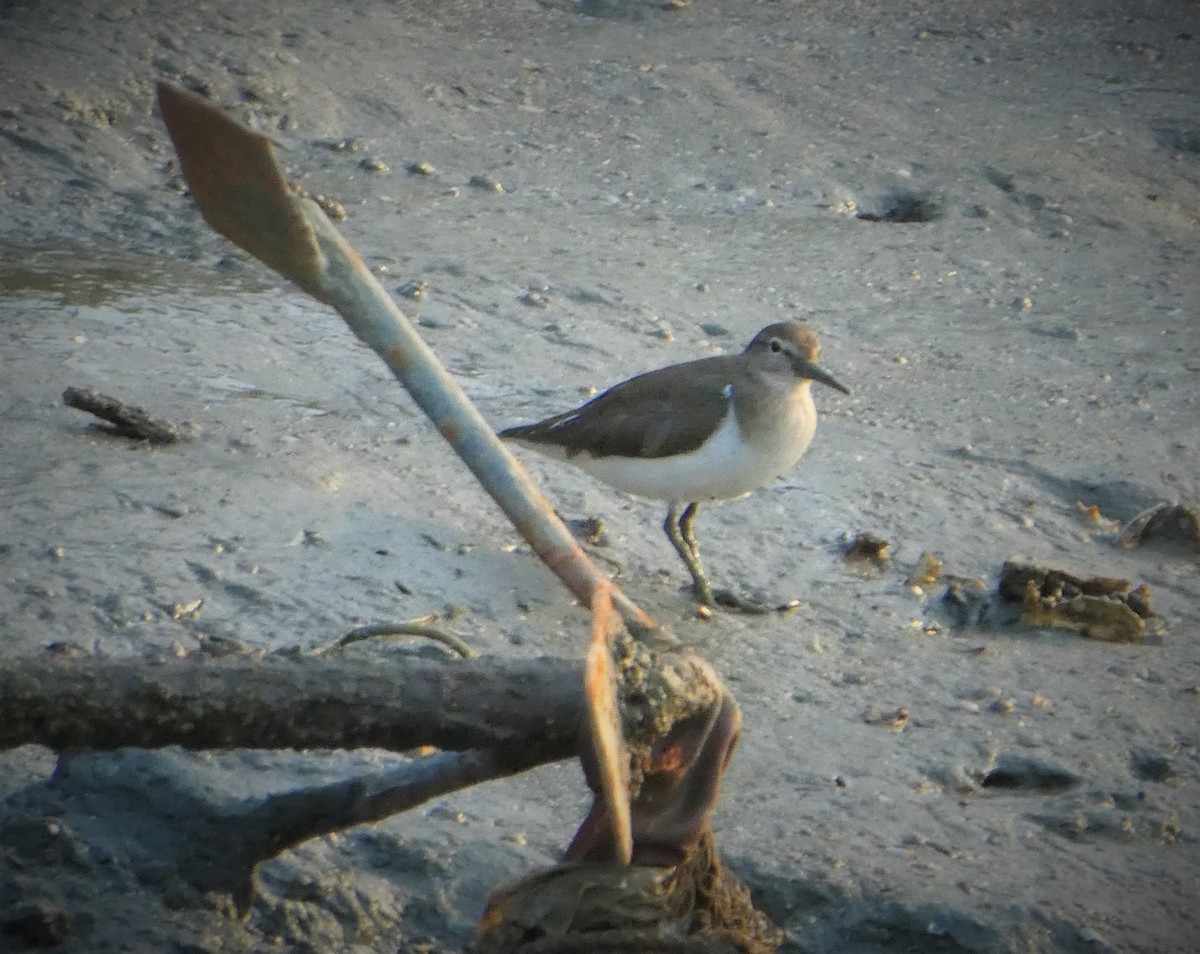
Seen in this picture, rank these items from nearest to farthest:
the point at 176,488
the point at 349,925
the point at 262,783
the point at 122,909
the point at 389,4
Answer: the point at 122,909 < the point at 349,925 < the point at 262,783 < the point at 176,488 < the point at 389,4

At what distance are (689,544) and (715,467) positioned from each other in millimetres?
305

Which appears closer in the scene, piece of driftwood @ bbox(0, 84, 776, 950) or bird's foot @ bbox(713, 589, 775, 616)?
piece of driftwood @ bbox(0, 84, 776, 950)

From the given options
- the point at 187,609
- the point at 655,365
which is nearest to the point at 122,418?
the point at 187,609

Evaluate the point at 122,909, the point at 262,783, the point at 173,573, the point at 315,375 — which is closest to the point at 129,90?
the point at 315,375

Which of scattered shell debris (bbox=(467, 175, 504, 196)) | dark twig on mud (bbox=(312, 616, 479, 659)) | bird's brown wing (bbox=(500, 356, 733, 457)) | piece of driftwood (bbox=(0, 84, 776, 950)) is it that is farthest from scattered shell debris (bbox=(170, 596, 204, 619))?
Answer: scattered shell debris (bbox=(467, 175, 504, 196))

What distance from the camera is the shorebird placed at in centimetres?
545

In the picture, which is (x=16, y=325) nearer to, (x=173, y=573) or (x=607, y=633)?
(x=173, y=573)

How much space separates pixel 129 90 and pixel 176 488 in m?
4.19

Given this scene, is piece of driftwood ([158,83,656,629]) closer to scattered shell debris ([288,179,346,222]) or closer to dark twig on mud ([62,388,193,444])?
dark twig on mud ([62,388,193,444])

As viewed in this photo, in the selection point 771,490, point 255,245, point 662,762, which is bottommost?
point 771,490

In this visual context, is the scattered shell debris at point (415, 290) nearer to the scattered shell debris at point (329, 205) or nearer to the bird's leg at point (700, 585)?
the scattered shell debris at point (329, 205)

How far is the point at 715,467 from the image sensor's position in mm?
5449

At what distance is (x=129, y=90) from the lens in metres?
8.38

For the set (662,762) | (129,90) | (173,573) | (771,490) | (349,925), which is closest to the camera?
(662,762)
